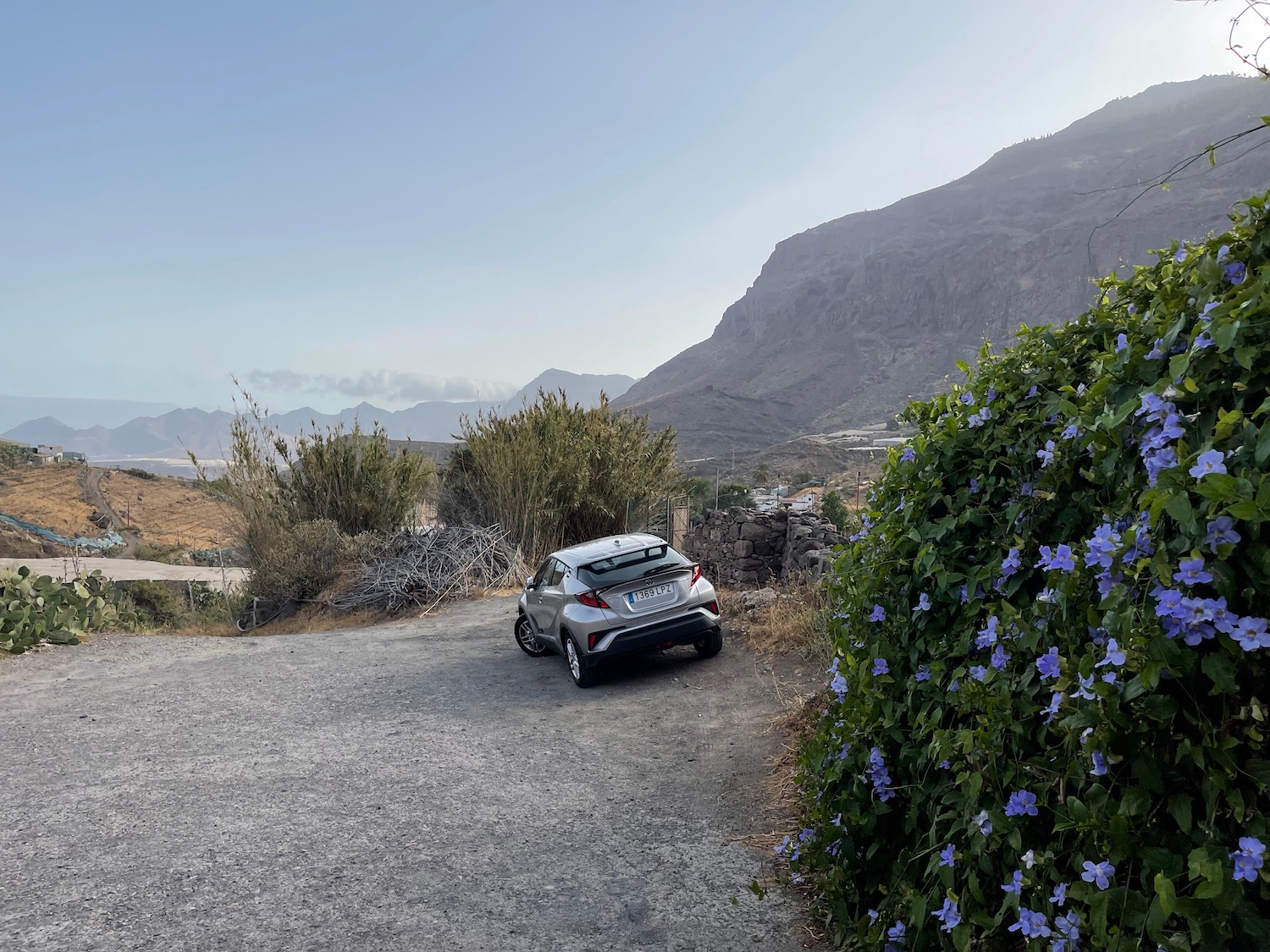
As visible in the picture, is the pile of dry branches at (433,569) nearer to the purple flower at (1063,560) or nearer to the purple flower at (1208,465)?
the purple flower at (1063,560)

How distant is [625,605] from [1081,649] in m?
6.17

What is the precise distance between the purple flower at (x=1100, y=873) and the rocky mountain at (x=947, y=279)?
288ft

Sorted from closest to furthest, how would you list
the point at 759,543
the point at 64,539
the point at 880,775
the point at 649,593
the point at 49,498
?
the point at 880,775 < the point at 649,593 < the point at 759,543 < the point at 64,539 < the point at 49,498

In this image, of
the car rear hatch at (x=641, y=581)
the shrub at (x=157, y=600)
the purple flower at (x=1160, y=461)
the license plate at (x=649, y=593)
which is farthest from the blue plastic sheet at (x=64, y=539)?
the purple flower at (x=1160, y=461)

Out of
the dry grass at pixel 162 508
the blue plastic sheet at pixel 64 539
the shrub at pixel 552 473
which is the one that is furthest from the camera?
the dry grass at pixel 162 508

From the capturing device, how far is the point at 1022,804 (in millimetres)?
2129

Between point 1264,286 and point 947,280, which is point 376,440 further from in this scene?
point 947,280

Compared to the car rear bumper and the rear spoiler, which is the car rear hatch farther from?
the car rear bumper

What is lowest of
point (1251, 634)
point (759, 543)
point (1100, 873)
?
point (759, 543)

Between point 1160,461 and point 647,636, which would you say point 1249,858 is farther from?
point 647,636

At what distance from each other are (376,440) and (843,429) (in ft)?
280

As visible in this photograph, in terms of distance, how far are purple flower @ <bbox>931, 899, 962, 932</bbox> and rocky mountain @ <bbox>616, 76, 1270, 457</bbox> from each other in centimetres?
8733

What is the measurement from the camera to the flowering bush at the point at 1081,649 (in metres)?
1.68

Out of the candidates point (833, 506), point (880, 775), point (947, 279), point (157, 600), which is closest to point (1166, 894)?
point (880, 775)
